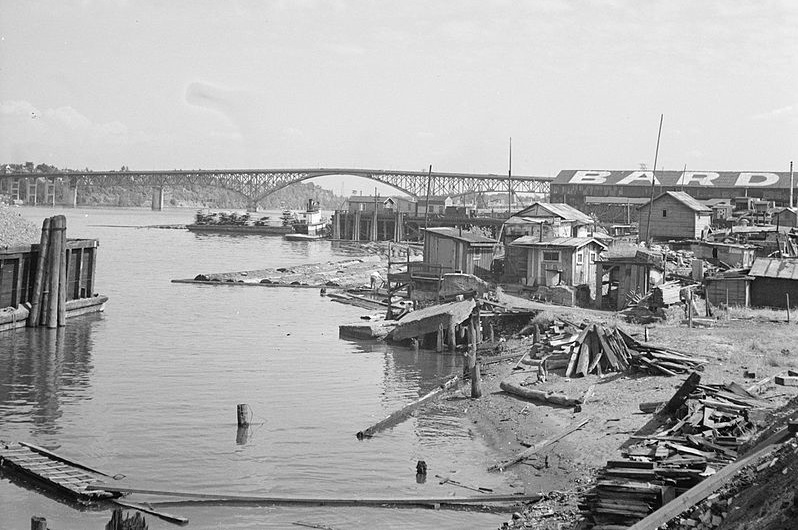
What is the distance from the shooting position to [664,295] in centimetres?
3591

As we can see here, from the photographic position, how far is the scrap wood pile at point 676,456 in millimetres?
13656

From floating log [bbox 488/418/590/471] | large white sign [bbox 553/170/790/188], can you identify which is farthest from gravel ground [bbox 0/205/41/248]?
large white sign [bbox 553/170/790/188]

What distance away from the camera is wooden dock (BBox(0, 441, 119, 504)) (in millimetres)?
18344

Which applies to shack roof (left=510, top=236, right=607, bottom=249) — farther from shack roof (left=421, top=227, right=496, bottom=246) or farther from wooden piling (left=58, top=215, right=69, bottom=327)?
wooden piling (left=58, top=215, right=69, bottom=327)

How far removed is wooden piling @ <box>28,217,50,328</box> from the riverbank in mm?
20470

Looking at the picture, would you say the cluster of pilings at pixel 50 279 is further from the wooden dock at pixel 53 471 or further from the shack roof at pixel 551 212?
the shack roof at pixel 551 212

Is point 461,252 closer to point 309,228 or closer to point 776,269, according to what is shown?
point 776,269

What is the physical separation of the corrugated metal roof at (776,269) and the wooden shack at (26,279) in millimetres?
30993

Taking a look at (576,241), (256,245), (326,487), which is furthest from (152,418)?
(256,245)

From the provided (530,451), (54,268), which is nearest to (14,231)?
(54,268)

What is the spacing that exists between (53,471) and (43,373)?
43.7ft

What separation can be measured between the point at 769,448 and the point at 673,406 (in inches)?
209

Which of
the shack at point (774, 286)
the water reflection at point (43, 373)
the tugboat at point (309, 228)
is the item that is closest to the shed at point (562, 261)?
the shack at point (774, 286)

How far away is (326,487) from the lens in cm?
1978
